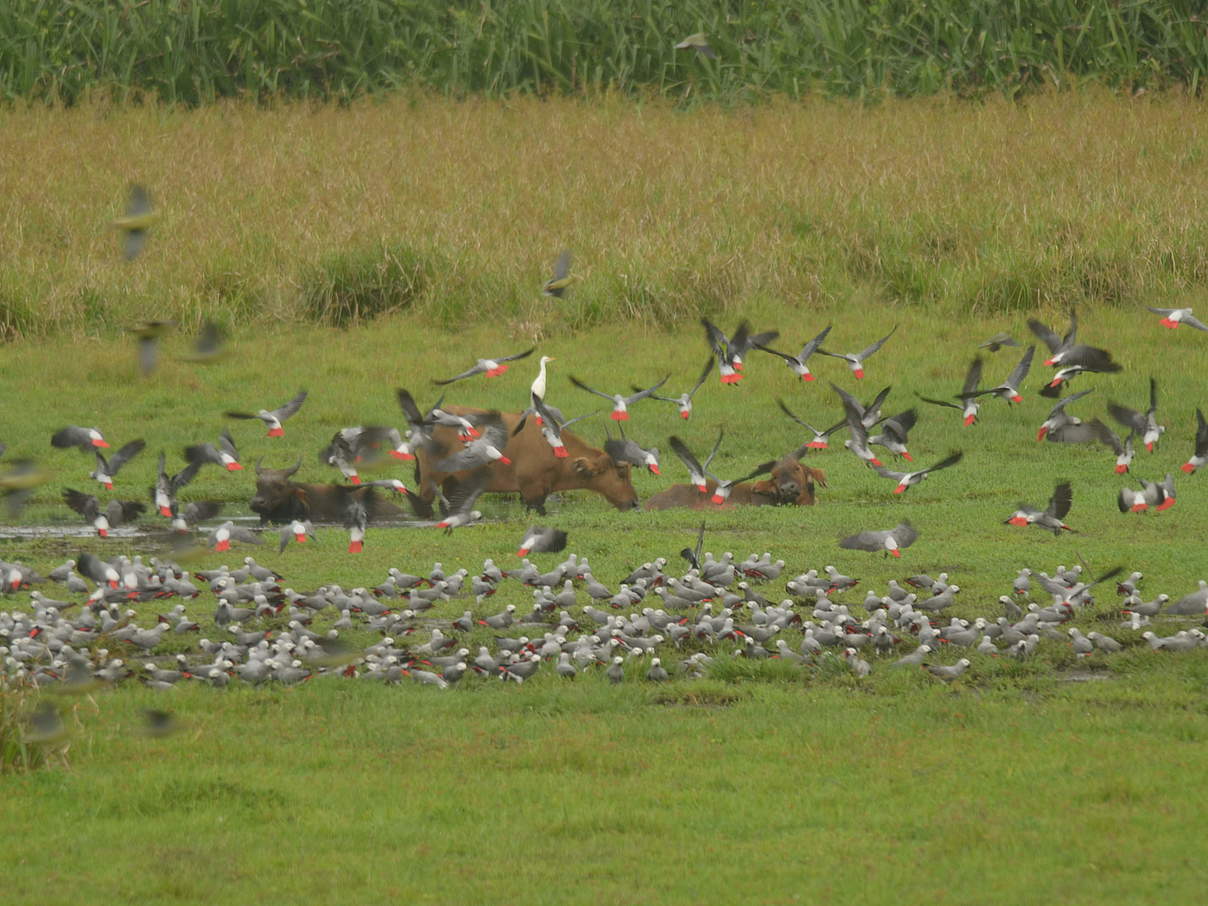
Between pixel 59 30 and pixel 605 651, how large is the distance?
1051 inches

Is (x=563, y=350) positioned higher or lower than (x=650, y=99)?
lower

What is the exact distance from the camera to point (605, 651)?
34.1ft

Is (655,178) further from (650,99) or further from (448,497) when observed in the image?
(448,497)

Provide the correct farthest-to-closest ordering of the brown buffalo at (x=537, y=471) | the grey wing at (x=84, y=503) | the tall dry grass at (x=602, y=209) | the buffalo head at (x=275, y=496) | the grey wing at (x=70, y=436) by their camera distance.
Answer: the tall dry grass at (x=602, y=209)
the brown buffalo at (x=537, y=471)
the buffalo head at (x=275, y=496)
the grey wing at (x=84, y=503)
the grey wing at (x=70, y=436)

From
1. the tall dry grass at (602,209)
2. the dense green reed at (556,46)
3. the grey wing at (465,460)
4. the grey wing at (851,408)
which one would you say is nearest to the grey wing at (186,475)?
the grey wing at (465,460)

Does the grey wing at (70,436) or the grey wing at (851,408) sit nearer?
the grey wing at (70,436)

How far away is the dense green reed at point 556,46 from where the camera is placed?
31.2m

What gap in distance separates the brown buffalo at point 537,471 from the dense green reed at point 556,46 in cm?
1583

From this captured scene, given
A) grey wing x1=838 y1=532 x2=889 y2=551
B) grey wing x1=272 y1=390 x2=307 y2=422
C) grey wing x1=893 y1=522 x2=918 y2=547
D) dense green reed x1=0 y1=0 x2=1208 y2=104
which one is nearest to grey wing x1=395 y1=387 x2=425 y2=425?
grey wing x1=272 y1=390 x2=307 y2=422

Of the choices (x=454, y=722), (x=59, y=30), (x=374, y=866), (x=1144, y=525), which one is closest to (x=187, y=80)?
(x=59, y=30)

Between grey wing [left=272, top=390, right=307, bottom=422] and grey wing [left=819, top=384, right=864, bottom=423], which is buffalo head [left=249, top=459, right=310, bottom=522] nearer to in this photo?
grey wing [left=272, top=390, right=307, bottom=422]

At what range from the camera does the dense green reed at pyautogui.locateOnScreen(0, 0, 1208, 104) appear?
31.2 m

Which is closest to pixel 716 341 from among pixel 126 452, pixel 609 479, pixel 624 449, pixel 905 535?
pixel 624 449

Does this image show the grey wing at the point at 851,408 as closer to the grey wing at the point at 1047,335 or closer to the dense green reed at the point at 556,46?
the grey wing at the point at 1047,335
